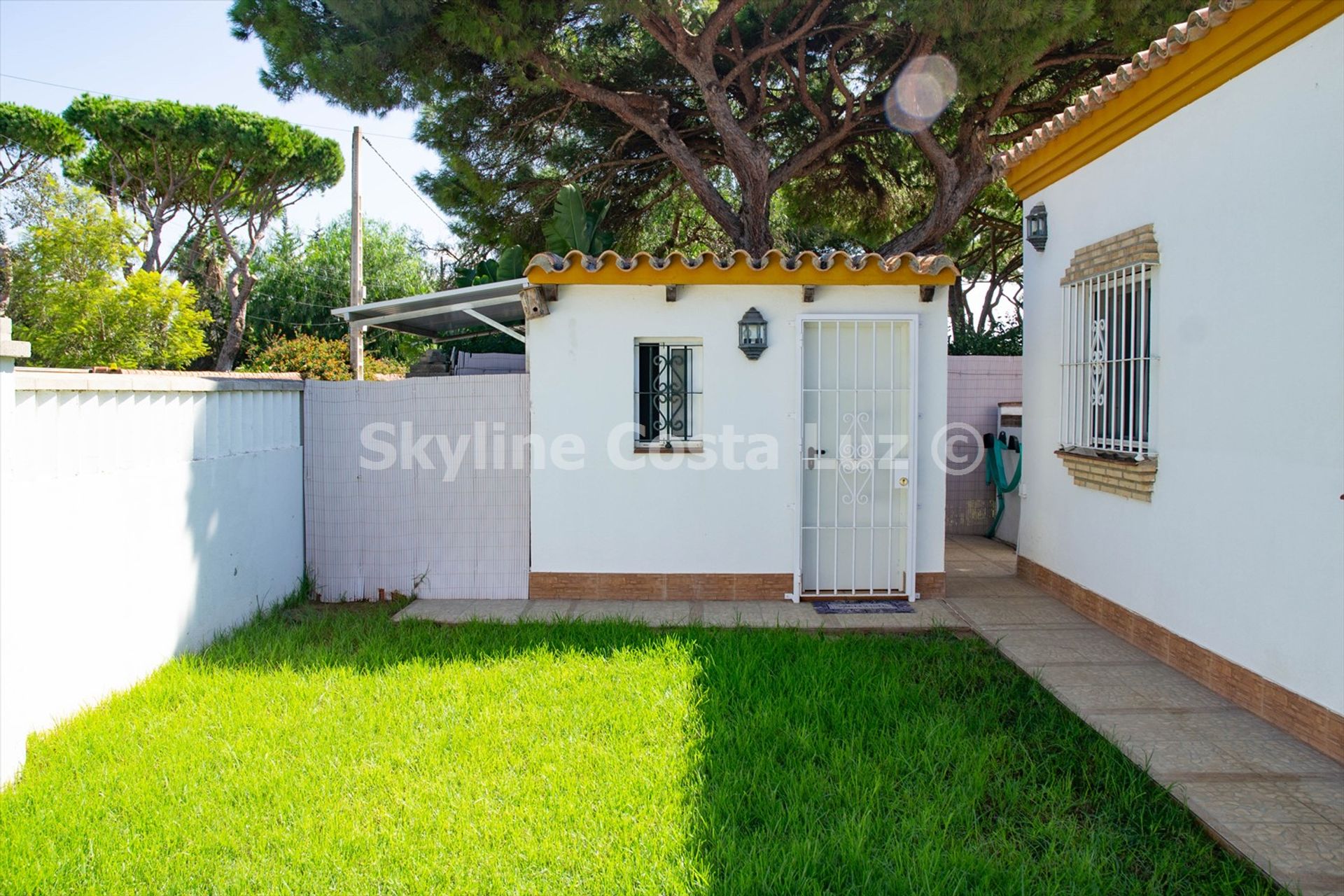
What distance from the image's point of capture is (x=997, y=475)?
10930mm

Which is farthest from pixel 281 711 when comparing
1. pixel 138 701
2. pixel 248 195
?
pixel 248 195

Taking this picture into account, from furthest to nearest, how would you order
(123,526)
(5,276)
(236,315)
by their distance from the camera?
(236,315) → (5,276) → (123,526)

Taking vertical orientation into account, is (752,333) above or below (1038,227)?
below

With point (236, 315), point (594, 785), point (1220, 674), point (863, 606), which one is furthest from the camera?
point (236, 315)

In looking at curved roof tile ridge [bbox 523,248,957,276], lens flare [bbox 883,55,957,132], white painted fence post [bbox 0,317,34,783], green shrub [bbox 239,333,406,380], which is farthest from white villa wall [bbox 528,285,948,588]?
green shrub [bbox 239,333,406,380]

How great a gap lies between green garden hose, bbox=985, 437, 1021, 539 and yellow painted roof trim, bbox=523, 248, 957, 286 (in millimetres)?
4281

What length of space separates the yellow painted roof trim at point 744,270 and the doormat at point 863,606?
9.35 feet

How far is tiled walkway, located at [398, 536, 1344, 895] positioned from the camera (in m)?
→ 3.61

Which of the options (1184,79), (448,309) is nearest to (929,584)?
(1184,79)

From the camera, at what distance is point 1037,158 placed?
26.1 feet

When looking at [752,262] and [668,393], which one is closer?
[752,262]

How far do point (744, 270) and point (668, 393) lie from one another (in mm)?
1312

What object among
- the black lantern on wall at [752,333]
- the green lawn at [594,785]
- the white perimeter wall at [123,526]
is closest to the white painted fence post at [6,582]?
the white perimeter wall at [123,526]

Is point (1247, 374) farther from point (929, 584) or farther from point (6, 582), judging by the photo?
point (6, 582)
